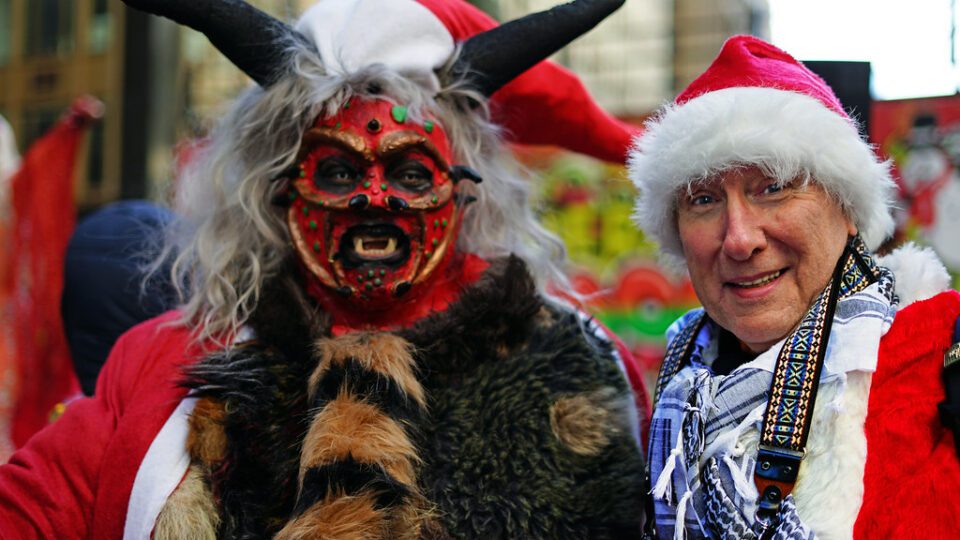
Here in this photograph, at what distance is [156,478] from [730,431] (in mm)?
1123

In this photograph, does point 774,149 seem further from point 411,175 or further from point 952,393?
point 411,175

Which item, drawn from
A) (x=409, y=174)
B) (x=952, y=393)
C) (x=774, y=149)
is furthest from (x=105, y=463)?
(x=952, y=393)

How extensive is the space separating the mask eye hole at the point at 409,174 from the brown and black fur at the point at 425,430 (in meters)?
0.27

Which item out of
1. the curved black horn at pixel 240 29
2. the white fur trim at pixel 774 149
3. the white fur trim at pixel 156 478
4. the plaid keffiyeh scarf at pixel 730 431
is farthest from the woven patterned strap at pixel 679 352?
the curved black horn at pixel 240 29

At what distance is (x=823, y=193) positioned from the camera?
5.39ft

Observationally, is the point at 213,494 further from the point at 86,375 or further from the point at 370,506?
the point at 86,375

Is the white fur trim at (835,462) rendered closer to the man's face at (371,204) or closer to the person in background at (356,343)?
the person in background at (356,343)

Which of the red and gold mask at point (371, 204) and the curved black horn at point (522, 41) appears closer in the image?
the red and gold mask at point (371, 204)

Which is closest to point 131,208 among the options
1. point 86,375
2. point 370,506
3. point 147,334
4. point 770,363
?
point 86,375

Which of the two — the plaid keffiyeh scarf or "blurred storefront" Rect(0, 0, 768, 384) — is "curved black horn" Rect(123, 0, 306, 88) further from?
the plaid keffiyeh scarf

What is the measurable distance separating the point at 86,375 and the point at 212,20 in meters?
1.13

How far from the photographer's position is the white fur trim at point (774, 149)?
1.61 m

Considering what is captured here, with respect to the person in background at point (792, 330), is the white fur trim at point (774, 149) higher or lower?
higher

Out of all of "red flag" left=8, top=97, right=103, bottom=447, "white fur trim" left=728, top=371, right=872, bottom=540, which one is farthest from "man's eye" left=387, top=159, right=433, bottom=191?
"red flag" left=8, top=97, right=103, bottom=447
